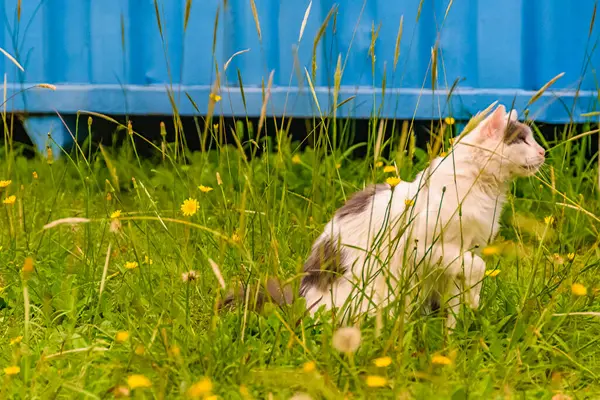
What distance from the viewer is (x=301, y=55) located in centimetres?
382

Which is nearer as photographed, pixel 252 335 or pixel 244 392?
pixel 244 392

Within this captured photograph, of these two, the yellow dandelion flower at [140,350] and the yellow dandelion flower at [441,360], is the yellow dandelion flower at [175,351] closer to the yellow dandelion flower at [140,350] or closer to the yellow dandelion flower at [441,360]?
the yellow dandelion flower at [140,350]

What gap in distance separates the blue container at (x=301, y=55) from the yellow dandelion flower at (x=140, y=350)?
190 centimetres

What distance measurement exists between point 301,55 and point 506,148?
1736mm

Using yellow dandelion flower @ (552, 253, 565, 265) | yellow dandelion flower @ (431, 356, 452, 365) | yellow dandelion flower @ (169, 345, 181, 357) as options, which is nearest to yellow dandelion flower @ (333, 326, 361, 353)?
yellow dandelion flower @ (431, 356, 452, 365)

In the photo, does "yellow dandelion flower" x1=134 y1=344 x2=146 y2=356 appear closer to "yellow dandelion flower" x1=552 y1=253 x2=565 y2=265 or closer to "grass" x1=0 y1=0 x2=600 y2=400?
"grass" x1=0 y1=0 x2=600 y2=400

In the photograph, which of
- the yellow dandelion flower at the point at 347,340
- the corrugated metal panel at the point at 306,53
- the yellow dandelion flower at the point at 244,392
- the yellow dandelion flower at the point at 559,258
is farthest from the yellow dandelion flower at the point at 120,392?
the corrugated metal panel at the point at 306,53

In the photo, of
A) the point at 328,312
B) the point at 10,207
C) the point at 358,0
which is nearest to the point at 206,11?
the point at 358,0

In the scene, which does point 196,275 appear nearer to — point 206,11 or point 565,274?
point 565,274

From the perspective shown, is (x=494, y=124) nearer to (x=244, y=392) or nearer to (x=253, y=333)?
(x=253, y=333)

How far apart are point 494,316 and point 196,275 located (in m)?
0.68

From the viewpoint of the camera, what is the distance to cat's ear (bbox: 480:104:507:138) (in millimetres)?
2178

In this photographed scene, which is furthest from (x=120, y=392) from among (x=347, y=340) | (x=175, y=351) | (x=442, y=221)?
(x=442, y=221)

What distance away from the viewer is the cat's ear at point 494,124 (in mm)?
2178
